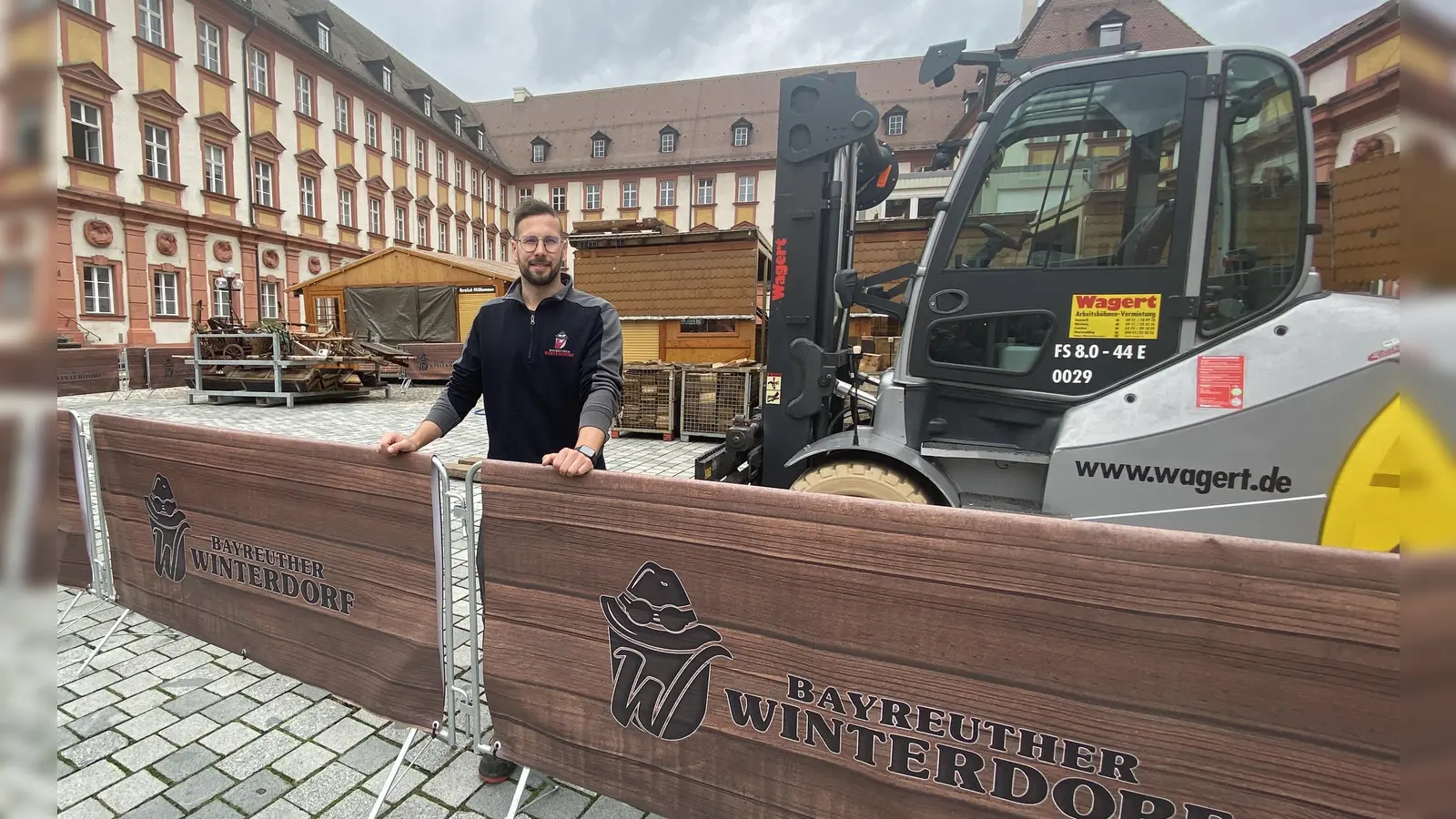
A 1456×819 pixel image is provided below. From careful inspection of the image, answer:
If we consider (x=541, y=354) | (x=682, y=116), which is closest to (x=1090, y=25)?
(x=682, y=116)

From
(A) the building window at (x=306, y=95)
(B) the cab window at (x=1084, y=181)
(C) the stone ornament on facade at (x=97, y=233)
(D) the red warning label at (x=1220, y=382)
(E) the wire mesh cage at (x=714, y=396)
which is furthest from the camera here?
(A) the building window at (x=306, y=95)

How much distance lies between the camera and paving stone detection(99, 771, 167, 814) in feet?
8.08

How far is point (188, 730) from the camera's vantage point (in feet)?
9.46

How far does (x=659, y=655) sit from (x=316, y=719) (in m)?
1.96

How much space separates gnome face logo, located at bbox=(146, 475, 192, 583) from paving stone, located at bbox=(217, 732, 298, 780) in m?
1.00

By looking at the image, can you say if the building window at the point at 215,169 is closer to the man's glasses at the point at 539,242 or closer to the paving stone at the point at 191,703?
the paving stone at the point at 191,703

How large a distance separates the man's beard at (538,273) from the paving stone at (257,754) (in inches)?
86.5

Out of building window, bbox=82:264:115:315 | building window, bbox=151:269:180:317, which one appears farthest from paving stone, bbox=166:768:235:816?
building window, bbox=151:269:180:317

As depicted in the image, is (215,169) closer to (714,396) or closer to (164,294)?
(164,294)

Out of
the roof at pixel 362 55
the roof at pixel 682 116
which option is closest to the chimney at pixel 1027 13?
the roof at pixel 682 116

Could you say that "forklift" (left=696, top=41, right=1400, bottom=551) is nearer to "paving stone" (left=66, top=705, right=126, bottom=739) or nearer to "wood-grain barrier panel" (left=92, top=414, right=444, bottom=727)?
"wood-grain barrier panel" (left=92, top=414, right=444, bottom=727)

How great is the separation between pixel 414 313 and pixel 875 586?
70.5 ft

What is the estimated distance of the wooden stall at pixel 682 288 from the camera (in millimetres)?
11422
